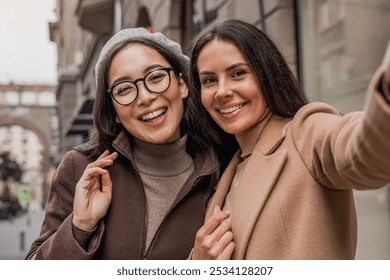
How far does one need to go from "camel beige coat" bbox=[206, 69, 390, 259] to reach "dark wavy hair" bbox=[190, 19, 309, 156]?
7 centimetres

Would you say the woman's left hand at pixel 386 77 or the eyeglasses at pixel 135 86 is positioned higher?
the woman's left hand at pixel 386 77

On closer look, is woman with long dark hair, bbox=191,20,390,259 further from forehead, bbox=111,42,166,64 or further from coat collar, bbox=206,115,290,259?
forehead, bbox=111,42,166,64

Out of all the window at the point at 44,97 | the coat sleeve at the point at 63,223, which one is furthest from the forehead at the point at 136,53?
the window at the point at 44,97

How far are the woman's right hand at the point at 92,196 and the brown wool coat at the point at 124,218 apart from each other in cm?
3

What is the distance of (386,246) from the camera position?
2.44 m

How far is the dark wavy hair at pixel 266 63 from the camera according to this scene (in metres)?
1.30

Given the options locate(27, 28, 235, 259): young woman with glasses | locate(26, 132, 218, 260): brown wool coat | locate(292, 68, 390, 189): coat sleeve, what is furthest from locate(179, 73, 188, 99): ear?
locate(292, 68, 390, 189): coat sleeve

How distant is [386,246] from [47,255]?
1.69 metres

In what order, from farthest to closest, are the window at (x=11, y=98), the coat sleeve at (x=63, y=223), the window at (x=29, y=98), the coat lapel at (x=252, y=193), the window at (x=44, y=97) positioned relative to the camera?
the window at (x=44, y=97) < the window at (x=29, y=98) < the window at (x=11, y=98) < the coat sleeve at (x=63, y=223) < the coat lapel at (x=252, y=193)

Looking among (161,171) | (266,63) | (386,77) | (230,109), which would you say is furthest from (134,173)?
(386,77)

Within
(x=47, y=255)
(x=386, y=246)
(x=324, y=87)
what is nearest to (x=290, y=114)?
(x=47, y=255)

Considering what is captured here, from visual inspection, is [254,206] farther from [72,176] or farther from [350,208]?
[72,176]

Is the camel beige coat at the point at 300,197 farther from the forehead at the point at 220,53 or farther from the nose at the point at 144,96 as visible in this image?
the nose at the point at 144,96

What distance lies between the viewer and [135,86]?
149 centimetres
